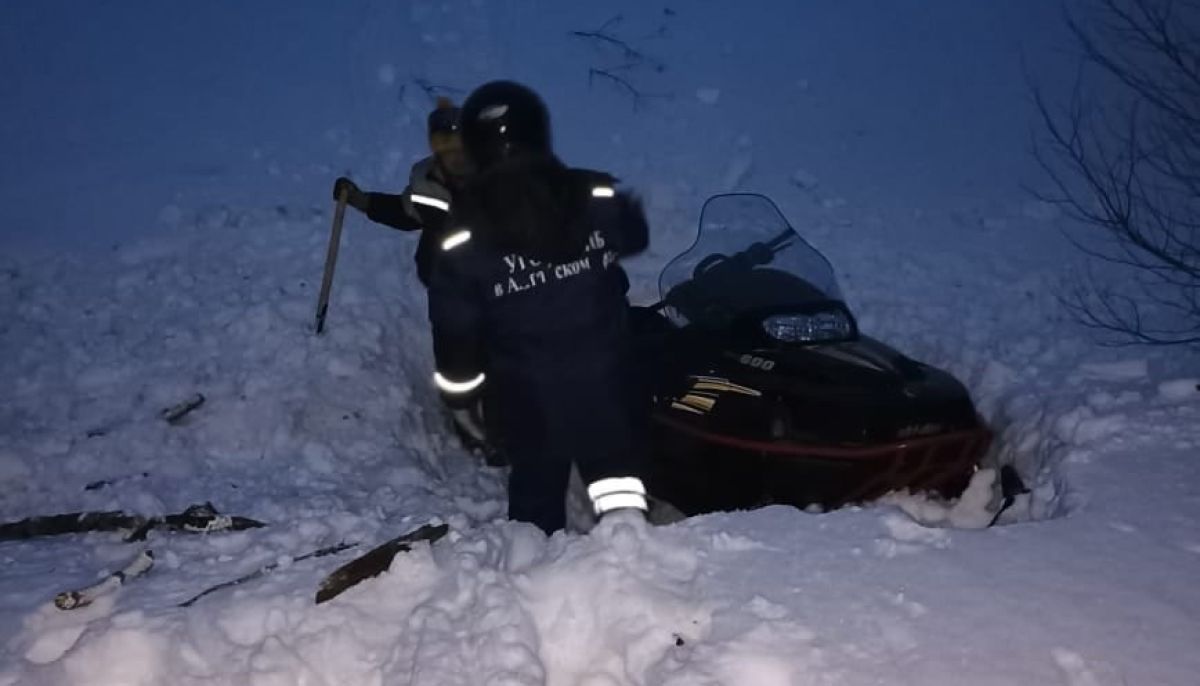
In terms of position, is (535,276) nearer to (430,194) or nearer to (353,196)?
(430,194)

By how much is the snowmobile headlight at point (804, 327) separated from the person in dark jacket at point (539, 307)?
88 cm

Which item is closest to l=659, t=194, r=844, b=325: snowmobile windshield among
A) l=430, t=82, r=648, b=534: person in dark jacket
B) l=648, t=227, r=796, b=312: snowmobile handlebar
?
l=648, t=227, r=796, b=312: snowmobile handlebar

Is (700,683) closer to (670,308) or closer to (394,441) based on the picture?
(670,308)

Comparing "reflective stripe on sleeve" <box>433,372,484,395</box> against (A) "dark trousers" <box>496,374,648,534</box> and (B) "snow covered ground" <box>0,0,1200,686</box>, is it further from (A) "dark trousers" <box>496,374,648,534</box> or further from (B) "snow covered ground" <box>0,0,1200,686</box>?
(B) "snow covered ground" <box>0,0,1200,686</box>

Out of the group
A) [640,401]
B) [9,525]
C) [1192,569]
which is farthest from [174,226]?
[1192,569]

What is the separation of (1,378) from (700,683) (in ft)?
14.4

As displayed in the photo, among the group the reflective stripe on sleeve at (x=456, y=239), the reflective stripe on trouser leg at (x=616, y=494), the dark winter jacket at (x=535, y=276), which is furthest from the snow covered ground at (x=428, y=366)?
the reflective stripe on sleeve at (x=456, y=239)

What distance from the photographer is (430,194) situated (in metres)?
5.00

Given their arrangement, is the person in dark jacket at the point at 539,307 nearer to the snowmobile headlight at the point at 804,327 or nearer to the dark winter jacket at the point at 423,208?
the snowmobile headlight at the point at 804,327

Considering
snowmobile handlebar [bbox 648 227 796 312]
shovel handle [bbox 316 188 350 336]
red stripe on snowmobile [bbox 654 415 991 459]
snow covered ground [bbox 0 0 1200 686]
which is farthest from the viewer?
shovel handle [bbox 316 188 350 336]

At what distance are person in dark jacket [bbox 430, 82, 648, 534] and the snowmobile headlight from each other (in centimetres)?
88

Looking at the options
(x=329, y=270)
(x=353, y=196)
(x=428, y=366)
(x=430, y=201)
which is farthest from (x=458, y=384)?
(x=428, y=366)

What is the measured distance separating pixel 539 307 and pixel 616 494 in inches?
29.8

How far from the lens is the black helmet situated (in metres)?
3.10
